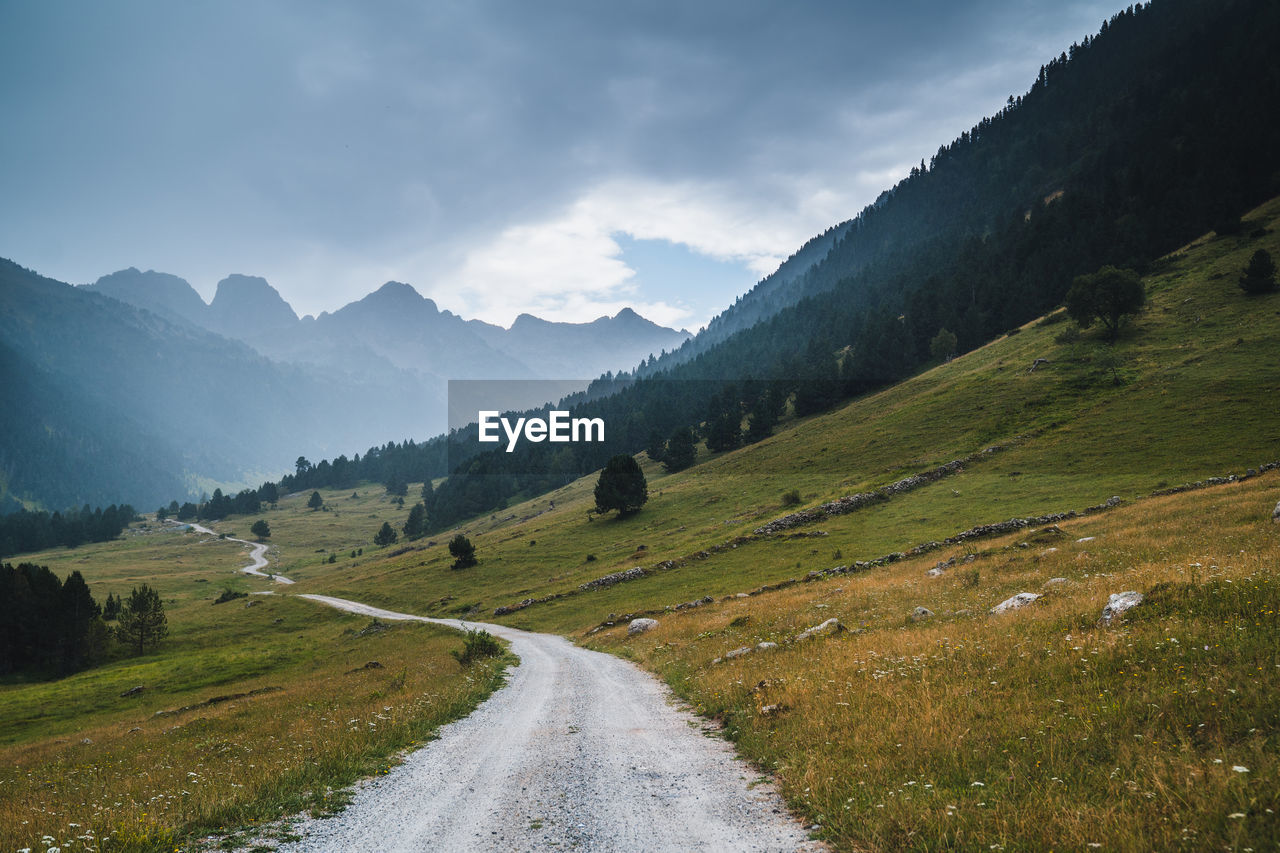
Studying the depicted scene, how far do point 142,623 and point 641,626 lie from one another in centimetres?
7103

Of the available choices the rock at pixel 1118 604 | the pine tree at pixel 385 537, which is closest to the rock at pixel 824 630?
the rock at pixel 1118 604

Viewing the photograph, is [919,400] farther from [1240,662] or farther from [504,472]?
[504,472]

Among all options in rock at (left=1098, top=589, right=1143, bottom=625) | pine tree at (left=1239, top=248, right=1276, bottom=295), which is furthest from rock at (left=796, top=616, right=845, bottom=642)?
pine tree at (left=1239, top=248, right=1276, bottom=295)

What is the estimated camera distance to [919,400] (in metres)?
85.6

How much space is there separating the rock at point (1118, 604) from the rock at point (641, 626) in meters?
25.5

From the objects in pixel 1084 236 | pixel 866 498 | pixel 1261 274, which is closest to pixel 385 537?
pixel 866 498

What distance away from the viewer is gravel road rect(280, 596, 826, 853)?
7688mm

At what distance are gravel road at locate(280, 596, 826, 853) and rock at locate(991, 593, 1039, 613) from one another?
10181mm

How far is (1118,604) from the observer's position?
1262 cm

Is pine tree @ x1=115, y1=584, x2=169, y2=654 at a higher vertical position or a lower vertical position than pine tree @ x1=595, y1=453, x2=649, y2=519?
lower

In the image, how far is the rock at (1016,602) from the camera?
16453 mm

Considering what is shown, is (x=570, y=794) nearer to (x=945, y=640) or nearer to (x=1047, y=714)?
(x=1047, y=714)

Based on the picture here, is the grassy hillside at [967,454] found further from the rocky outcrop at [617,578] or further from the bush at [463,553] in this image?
the bush at [463,553]

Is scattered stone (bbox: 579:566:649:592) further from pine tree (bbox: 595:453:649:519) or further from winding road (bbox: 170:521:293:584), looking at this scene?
winding road (bbox: 170:521:293:584)
